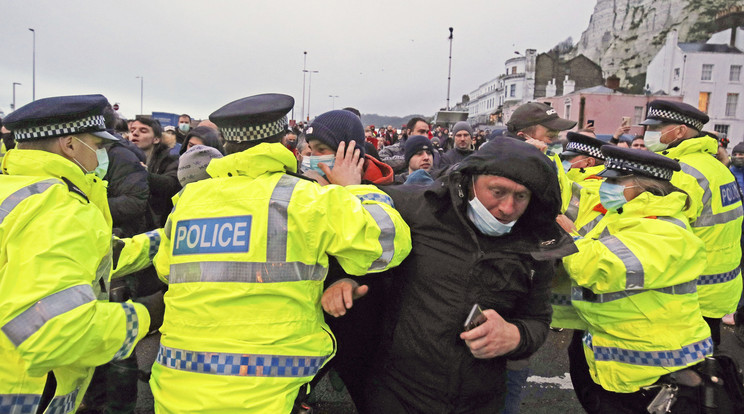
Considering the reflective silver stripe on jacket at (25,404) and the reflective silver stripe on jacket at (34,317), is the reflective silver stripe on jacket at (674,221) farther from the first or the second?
the reflective silver stripe on jacket at (25,404)

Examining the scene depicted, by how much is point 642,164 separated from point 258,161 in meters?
2.17

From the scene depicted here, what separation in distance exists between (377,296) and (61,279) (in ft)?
4.61

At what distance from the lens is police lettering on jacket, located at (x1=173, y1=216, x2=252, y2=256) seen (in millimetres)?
1831

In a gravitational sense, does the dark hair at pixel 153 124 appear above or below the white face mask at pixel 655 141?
below

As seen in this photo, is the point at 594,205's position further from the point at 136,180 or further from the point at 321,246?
the point at 136,180

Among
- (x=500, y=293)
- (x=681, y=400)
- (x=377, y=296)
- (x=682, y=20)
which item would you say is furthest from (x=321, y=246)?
(x=682, y=20)

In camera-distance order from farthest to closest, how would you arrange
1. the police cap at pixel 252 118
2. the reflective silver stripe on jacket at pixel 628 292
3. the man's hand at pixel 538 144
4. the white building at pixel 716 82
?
the white building at pixel 716 82 < the man's hand at pixel 538 144 < the reflective silver stripe on jacket at pixel 628 292 < the police cap at pixel 252 118

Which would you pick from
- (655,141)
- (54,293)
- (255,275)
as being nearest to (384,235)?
(255,275)

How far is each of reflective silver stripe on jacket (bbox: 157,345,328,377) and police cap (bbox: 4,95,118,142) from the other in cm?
116

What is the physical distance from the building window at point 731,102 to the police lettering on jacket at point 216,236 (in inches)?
2126

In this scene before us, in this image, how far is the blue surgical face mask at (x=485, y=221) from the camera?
7.17 feet

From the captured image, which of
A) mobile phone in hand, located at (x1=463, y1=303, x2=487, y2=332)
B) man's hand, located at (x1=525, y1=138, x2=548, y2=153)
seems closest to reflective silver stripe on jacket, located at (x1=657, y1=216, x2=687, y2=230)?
mobile phone in hand, located at (x1=463, y1=303, x2=487, y2=332)

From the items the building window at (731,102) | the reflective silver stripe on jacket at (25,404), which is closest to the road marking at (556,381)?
the reflective silver stripe on jacket at (25,404)

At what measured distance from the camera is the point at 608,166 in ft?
9.29
